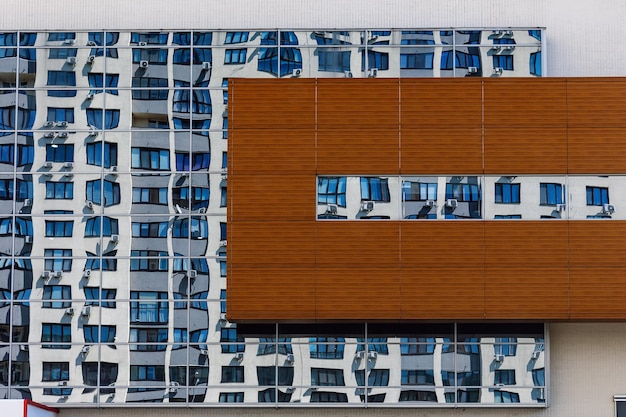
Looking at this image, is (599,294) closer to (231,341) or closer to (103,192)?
(231,341)

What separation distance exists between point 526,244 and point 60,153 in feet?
38.3

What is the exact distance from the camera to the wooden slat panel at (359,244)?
20156 mm

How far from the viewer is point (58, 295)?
20906 millimetres

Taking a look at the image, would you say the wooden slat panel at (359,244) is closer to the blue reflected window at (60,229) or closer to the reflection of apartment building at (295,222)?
the reflection of apartment building at (295,222)

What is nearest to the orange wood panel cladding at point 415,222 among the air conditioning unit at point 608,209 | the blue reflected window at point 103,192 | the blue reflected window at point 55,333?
the air conditioning unit at point 608,209

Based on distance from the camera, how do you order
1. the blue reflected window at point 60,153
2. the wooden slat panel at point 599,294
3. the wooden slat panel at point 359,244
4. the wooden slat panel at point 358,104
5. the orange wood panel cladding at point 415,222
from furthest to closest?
1. the blue reflected window at point 60,153
2. the wooden slat panel at point 358,104
3. the wooden slat panel at point 359,244
4. the orange wood panel cladding at point 415,222
5. the wooden slat panel at point 599,294

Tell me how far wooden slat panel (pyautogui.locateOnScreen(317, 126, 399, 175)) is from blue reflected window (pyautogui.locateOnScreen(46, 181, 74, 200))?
20.5 feet

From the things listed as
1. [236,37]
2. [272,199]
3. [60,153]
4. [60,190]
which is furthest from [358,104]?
[60,190]

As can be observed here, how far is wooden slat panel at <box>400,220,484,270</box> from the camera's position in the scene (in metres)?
20.1

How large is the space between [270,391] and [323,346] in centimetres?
167

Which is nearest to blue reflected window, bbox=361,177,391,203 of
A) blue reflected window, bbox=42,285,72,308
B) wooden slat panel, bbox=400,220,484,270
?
wooden slat panel, bbox=400,220,484,270

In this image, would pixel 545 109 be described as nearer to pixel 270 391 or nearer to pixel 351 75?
pixel 351 75

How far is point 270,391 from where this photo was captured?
2039 cm

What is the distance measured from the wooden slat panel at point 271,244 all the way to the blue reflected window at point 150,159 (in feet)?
8.00
